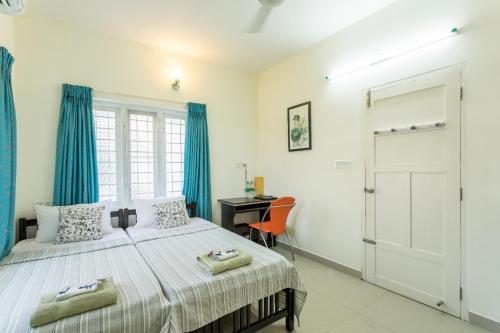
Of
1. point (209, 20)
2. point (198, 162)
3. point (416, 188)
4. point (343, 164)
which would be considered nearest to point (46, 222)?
point (198, 162)

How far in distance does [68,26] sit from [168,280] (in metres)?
3.11

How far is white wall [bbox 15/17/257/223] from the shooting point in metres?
2.53

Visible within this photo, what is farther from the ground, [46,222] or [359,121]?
[359,121]

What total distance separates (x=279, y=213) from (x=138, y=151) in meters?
2.11

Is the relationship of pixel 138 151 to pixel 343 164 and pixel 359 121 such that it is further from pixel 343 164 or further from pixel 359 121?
pixel 359 121

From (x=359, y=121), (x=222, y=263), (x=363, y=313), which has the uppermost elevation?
(x=359, y=121)

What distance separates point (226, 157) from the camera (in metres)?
3.92

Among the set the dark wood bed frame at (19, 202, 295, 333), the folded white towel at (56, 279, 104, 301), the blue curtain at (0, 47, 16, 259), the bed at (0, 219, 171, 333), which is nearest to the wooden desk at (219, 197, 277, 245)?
the bed at (0, 219, 171, 333)

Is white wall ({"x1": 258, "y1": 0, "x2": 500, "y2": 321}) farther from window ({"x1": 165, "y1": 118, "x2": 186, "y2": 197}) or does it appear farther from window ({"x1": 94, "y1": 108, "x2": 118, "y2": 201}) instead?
window ({"x1": 94, "y1": 108, "x2": 118, "y2": 201})

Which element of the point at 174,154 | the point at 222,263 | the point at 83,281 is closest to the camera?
the point at 83,281

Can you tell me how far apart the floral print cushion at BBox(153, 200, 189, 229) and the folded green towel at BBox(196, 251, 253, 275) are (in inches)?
46.3

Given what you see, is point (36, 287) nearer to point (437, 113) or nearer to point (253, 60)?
point (437, 113)

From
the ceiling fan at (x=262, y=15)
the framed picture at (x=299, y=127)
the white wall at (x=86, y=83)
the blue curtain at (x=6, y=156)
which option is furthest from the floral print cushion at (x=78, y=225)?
the framed picture at (x=299, y=127)

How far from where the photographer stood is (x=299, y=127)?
3.46 metres
